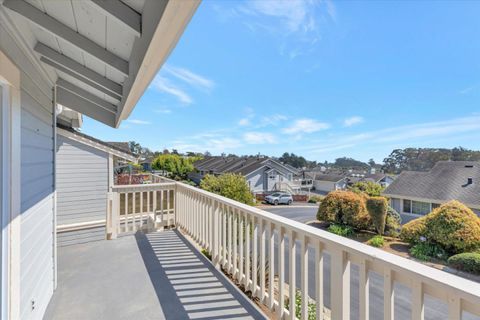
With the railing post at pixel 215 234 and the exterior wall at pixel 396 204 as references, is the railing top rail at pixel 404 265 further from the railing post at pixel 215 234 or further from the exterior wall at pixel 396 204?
the exterior wall at pixel 396 204

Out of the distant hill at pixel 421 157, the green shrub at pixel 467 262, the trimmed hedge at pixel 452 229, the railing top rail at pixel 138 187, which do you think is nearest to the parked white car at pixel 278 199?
the trimmed hedge at pixel 452 229

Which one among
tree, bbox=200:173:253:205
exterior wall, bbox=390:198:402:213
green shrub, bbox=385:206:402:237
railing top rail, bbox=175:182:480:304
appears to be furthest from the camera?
exterior wall, bbox=390:198:402:213

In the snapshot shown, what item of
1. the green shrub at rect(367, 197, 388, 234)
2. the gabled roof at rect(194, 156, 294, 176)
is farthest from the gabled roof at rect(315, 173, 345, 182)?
the green shrub at rect(367, 197, 388, 234)

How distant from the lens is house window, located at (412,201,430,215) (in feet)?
50.0

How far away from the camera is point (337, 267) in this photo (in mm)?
1272

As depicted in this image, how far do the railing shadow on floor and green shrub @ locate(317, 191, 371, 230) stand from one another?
11.6 m

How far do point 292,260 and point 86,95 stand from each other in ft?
10.5

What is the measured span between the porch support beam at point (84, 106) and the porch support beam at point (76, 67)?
1.21 m

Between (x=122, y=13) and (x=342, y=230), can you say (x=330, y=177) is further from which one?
(x=122, y=13)

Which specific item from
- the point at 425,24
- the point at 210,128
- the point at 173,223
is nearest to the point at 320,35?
the point at 425,24

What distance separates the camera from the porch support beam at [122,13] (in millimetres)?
1119

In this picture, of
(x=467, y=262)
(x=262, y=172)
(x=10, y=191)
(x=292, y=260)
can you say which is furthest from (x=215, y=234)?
(x=262, y=172)

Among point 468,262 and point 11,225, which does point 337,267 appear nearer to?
point 11,225

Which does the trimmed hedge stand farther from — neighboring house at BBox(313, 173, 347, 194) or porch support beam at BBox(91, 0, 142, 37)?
neighboring house at BBox(313, 173, 347, 194)
